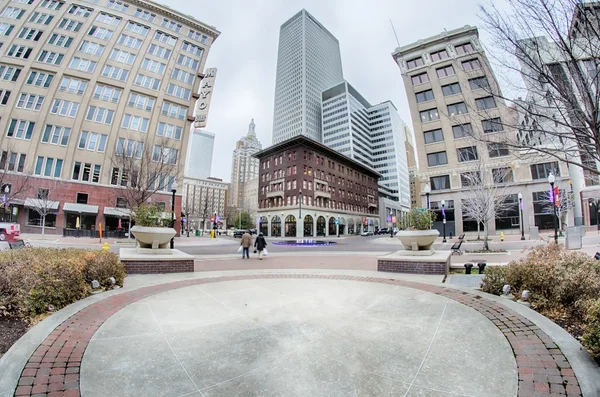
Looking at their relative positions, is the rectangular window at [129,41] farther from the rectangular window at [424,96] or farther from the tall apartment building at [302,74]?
the tall apartment building at [302,74]

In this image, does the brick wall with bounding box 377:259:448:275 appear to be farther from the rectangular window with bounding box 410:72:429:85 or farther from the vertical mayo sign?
the vertical mayo sign

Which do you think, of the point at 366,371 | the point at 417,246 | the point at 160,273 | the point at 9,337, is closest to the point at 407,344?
the point at 366,371

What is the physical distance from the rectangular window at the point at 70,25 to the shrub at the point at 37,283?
4909 cm

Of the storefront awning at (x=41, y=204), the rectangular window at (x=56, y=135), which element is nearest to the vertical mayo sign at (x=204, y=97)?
the rectangular window at (x=56, y=135)

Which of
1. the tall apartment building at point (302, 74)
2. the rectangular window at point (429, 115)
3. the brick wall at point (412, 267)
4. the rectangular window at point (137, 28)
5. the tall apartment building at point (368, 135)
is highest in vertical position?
the tall apartment building at point (302, 74)

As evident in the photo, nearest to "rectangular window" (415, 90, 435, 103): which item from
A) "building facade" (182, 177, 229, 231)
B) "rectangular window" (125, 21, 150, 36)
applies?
"rectangular window" (125, 21, 150, 36)

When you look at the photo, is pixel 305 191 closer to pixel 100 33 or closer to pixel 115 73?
pixel 115 73

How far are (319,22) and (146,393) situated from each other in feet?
686

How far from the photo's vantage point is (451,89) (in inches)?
1481

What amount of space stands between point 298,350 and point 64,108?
46.3m

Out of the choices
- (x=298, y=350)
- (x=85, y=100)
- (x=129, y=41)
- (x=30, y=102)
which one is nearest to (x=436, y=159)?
(x=298, y=350)

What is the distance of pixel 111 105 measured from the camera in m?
37.0

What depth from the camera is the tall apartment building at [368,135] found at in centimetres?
11562

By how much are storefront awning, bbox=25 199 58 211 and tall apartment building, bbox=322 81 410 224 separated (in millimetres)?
96146
